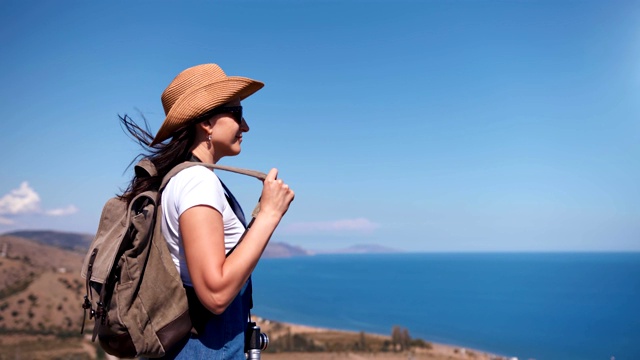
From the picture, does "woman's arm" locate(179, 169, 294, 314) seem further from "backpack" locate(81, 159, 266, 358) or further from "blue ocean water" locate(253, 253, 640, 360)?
"blue ocean water" locate(253, 253, 640, 360)

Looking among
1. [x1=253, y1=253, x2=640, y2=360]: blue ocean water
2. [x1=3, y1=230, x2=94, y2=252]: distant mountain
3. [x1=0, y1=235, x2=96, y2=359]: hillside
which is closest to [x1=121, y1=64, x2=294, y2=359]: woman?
[x1=0, y1=235, x2=96, y2=359]: hillside

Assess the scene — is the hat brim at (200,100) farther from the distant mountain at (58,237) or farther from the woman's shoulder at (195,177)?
the distant mountain at (58,237)

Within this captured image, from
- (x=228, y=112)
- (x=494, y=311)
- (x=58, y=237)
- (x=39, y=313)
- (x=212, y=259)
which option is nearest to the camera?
(x=212, y=259)

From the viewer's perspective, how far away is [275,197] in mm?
1500

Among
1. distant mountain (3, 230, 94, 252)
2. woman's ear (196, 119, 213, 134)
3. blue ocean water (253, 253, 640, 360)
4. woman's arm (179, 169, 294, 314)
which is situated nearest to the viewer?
woman's arm (179, 169, 294, 314)

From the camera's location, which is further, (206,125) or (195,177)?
(206,125)

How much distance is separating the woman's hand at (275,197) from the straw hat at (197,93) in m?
0.28

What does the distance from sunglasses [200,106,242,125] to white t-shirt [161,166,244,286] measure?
0.19 metres

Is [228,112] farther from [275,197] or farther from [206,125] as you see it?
[275,197]

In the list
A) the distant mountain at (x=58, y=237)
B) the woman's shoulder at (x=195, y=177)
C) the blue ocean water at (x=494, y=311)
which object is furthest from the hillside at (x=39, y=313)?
the distant mountain at (x=58, y=237)

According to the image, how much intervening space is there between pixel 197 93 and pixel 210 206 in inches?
15.2

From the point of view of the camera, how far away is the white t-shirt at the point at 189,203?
4.50 feet

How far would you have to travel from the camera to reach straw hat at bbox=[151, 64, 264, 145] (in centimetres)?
156

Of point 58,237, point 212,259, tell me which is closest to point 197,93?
point 212,259
